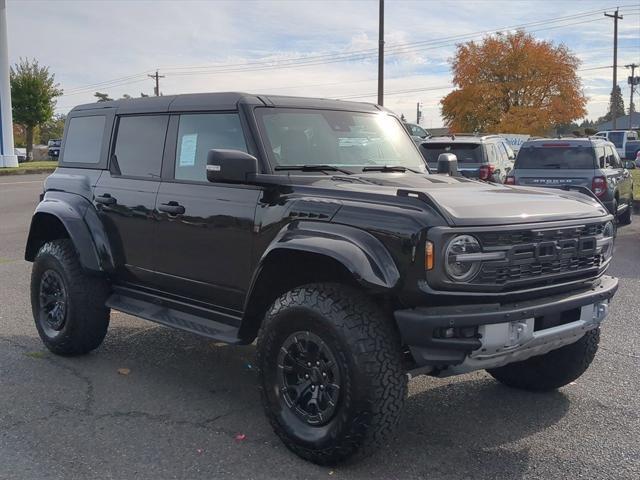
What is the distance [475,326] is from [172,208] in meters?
2.25

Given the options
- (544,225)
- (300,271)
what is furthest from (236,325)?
(544,225)

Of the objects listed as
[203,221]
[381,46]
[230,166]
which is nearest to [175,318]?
[203,221]

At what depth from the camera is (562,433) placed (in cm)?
407

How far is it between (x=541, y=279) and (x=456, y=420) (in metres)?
1.14

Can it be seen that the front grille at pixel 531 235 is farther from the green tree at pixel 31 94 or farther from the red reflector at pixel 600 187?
the green tree at pixel 31 94

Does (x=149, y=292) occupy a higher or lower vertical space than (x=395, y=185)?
lower

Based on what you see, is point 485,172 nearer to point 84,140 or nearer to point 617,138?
point 84,140

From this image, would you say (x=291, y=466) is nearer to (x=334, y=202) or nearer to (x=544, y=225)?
(x=334, y=202)

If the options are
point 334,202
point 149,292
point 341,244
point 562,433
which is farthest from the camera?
point 149,292

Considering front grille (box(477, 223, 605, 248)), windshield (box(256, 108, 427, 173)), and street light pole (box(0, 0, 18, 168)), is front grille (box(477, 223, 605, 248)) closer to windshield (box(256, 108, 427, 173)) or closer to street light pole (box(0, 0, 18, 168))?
windshield (box(256, 108, 427, 173))

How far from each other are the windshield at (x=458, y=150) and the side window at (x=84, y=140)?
9095 millimetres

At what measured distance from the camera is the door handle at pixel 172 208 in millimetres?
4605

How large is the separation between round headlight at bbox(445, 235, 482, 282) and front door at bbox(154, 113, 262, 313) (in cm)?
130

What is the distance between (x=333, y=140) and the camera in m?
4.73
